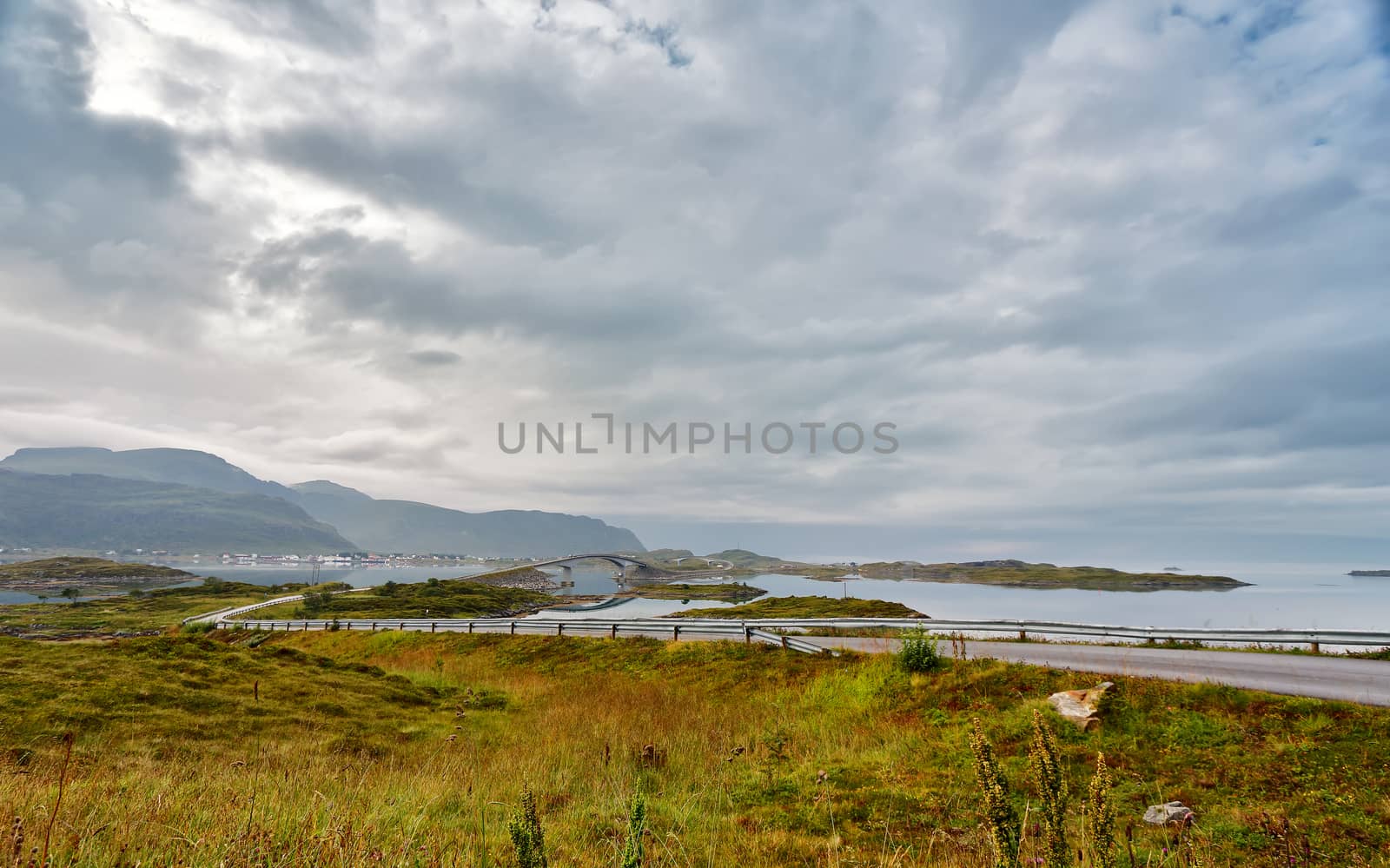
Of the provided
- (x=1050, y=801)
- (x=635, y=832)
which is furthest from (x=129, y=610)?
(x=1050, y=801)

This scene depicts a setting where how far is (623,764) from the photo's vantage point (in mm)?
10016

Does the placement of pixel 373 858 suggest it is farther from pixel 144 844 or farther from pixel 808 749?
pixel 808 749

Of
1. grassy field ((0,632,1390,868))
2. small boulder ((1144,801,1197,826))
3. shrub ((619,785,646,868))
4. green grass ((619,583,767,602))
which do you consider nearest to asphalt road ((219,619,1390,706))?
grassy field ((0,632,1390,868))

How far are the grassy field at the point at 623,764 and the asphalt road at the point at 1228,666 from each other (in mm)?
1722

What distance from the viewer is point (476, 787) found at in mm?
8328

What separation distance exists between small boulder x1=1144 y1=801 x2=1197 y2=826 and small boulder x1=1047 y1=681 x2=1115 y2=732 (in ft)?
11.6

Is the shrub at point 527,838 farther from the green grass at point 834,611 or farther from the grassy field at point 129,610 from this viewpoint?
the grassy field at point 129,610

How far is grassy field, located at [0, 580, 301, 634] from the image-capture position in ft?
210

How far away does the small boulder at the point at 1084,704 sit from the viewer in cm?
1116

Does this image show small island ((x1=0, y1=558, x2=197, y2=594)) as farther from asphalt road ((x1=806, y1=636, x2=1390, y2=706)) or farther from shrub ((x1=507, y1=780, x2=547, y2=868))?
shrub ((x1=507, y1=780, x2=547, y2=868))

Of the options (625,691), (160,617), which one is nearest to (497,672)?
(625,691)

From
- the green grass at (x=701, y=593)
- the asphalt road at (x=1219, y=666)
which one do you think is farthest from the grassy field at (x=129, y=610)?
the asphalt road at (x=1219, y=666)

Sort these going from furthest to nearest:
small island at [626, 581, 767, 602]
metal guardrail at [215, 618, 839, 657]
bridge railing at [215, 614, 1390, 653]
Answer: small island at [626, 581, 767, 602] → metal guardrail at [215, 618, 839, 657] → bridge railing at [215, 614, 1390, 653]

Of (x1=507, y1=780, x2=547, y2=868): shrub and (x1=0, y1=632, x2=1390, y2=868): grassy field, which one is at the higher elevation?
(x1=507, y1=780, x2=547, y2=868): shrub
